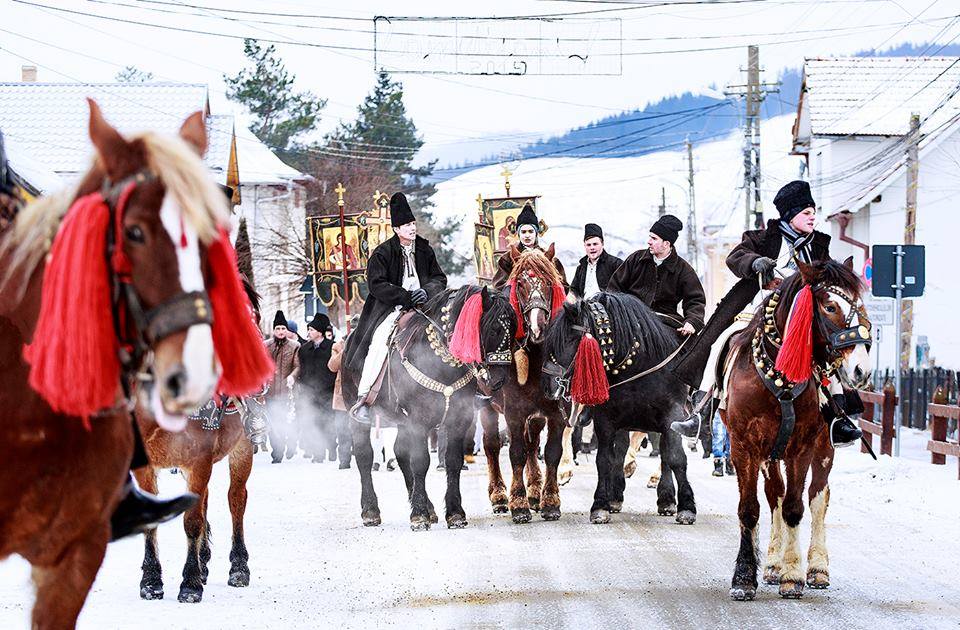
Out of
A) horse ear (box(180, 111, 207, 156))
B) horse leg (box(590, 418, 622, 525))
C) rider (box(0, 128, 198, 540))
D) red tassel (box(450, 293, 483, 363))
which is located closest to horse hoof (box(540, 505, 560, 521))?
horse leg (box(590, 418, 622, 525))

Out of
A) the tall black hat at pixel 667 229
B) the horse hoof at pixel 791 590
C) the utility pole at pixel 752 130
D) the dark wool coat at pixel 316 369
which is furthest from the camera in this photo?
the utility pole at pixel 752 130

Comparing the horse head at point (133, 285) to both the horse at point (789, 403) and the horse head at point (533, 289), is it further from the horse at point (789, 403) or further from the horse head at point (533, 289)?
the horse head at point (533, 289)

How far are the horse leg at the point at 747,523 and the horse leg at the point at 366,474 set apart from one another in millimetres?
4776

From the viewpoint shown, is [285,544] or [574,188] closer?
[285,544]

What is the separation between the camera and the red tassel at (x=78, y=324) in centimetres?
415

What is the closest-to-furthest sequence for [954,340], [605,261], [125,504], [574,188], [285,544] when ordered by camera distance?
[125,504] < [285,544] < [605,261] < [954,340] < [574,188]

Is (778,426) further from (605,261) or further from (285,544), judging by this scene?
(605,261)

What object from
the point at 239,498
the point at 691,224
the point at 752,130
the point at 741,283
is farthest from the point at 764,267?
the point at 691,224

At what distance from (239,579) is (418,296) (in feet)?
12.5

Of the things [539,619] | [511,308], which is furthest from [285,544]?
[539,619]

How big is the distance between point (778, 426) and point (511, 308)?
4.46 metres

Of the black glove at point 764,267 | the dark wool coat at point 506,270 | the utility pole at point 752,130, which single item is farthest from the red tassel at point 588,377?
the utility pole at point 752,130

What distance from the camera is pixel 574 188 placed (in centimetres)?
19875

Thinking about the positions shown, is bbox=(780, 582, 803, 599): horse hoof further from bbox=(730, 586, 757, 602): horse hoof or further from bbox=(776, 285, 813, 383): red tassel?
bbox=(776, 285, 813, 383): red tassel
